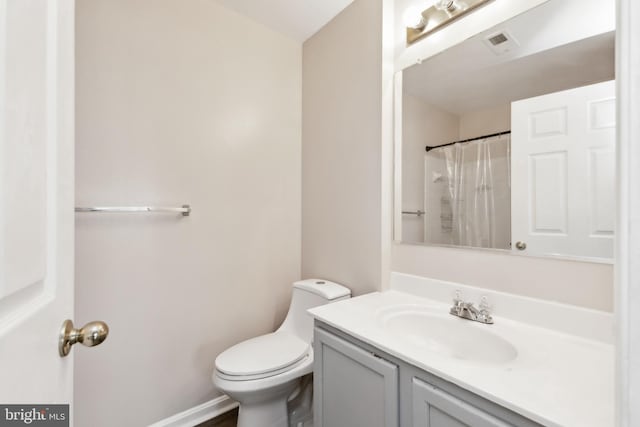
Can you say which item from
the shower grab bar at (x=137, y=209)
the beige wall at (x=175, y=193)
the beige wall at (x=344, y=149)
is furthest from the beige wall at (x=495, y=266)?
the shower grab bar at (x=137, y=209)

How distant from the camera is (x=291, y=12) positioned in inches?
68.5

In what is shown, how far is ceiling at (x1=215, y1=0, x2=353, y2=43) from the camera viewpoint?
1.67 meters

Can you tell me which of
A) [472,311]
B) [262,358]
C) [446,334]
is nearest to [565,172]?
[472,311]

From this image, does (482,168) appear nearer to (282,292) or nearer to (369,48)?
(369,48)

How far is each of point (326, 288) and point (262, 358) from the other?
478mm

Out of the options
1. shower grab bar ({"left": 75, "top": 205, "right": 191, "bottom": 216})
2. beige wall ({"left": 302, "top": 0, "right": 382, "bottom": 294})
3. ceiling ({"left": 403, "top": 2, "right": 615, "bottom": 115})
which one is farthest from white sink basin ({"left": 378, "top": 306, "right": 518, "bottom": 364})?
shower grab bar ({"left": 75, "top": 205, "right": 191, "bottom": 216})

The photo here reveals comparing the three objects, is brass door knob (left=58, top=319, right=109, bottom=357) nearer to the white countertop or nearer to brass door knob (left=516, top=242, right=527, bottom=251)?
the white countertop

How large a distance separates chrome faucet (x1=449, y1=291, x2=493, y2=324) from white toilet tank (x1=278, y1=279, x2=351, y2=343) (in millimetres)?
594

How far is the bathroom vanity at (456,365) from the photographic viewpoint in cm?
65

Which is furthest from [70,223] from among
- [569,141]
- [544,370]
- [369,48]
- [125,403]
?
[369,48]

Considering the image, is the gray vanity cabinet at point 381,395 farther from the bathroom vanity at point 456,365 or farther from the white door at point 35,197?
the white door at point 35,197

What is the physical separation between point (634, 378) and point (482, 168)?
3.06ft

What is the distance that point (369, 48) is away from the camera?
1559 millimetres

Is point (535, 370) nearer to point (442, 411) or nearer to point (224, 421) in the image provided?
point (442, 411)
